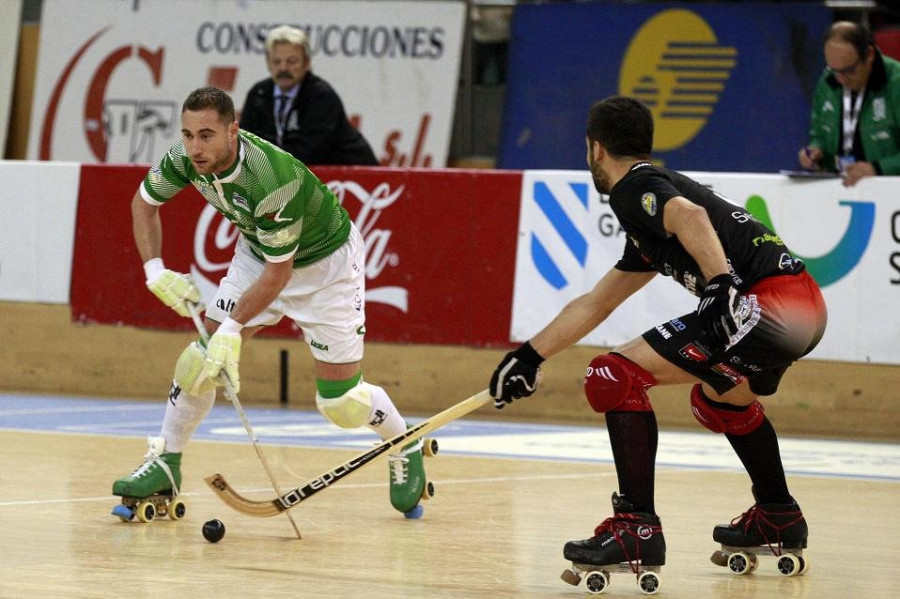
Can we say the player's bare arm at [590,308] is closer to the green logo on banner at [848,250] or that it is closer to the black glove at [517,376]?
the black glove at [517,376]

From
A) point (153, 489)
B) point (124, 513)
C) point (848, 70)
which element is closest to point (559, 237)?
point (848, 70)

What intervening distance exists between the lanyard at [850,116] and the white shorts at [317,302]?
483 centimetres

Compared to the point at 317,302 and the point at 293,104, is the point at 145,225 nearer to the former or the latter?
the point at 317,302

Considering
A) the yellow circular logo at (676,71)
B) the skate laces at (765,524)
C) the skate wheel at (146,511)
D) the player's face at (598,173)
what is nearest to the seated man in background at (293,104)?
the yellow circular logo at (676,71)

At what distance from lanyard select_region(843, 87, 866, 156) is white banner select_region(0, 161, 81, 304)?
577 centimetres

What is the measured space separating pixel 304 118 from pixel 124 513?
5.11m

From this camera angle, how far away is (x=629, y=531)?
6.09m

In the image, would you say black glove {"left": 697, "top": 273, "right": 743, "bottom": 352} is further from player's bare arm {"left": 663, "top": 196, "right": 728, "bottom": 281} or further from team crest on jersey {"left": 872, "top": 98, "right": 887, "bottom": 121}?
team crest on jersey {"left": 872, "top": 98, "right": 887, "bottom": 121}

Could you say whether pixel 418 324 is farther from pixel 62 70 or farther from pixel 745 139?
pixel 62 70

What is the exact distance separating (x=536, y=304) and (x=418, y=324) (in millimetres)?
925

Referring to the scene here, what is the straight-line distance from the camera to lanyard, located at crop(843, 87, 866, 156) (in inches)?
449

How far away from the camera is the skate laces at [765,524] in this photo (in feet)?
21.5

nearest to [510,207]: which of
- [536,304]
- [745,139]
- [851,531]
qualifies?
[536,304]

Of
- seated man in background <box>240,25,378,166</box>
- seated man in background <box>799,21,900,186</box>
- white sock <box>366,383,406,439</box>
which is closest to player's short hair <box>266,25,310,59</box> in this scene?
seated man in background <box>240,25,378,166</box>
